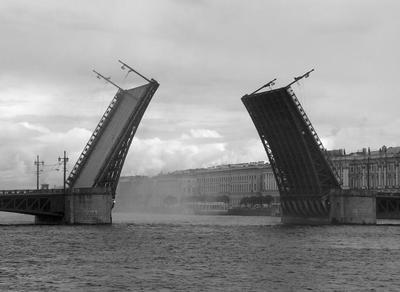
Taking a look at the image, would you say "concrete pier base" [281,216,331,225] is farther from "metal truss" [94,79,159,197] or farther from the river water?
the river water

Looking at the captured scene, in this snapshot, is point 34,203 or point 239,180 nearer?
point 34,203

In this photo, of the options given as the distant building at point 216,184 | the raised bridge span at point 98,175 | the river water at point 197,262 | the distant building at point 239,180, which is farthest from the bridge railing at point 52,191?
the distant building at point 216,184

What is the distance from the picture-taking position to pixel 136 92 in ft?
183

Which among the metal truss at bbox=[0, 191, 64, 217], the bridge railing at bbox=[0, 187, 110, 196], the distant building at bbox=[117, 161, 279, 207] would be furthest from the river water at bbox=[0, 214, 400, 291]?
the distant building at bbox=[117, 161, 279, 207]

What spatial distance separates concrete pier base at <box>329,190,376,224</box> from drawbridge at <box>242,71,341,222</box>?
1.94ft

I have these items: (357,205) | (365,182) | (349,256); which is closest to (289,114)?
(357,205)

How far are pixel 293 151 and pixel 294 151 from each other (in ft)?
0.45

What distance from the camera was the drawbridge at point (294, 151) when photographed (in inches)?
2130

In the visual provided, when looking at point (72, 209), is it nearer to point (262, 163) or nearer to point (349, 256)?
point (349, 256)

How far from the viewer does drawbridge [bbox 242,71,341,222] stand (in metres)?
54.1

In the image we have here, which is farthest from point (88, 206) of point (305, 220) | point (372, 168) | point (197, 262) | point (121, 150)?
point (372, 168)

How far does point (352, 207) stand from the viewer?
62844 millimetres

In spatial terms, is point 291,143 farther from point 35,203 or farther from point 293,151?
point 35,203

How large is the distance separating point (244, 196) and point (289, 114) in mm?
86910
